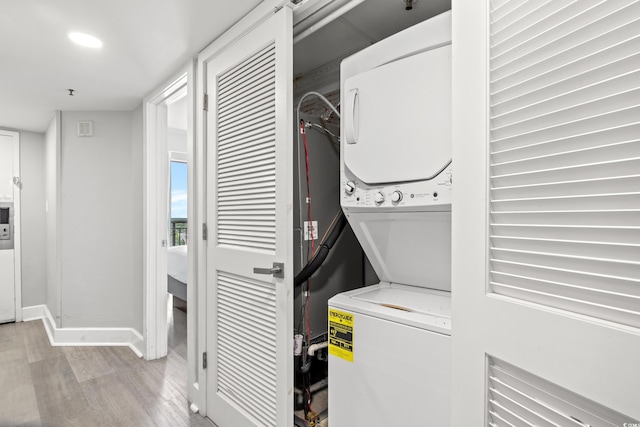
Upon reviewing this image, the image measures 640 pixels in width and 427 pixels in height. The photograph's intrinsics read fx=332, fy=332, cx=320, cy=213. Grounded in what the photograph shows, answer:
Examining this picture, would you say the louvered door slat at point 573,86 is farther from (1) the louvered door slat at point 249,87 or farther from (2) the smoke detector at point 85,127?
(2) the smoke detector at point 85,127

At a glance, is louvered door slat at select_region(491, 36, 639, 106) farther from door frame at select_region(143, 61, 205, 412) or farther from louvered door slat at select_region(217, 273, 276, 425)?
door frame at select_region(143, 61, 205, 412)

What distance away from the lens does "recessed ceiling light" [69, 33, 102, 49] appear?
1904mm

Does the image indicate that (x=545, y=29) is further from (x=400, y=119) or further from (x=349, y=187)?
(x=349, y=187)

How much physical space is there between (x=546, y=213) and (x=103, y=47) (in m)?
2.49

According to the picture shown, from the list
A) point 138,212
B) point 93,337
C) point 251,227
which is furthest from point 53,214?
point 251,227

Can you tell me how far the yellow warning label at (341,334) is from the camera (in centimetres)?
137

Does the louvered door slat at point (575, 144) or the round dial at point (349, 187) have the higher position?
the louvered door slat at point (575, 144)

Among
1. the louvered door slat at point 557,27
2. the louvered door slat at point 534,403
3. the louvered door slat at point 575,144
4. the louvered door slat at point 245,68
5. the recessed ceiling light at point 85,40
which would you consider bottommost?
the louvered door slat at point 534,403

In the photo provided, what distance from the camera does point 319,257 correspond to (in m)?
1.87

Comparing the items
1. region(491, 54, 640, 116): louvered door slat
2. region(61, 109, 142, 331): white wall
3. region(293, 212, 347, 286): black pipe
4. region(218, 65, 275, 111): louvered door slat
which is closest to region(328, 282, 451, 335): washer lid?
region(293, 212, 347, 286): black pipe

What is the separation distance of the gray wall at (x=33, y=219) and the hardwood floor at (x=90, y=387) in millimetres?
832

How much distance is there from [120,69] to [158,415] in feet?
7.75

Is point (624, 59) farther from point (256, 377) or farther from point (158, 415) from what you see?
point (158, 415)

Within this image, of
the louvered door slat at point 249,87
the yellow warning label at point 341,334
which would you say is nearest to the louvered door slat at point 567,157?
the yellow warning label at point 341,334
